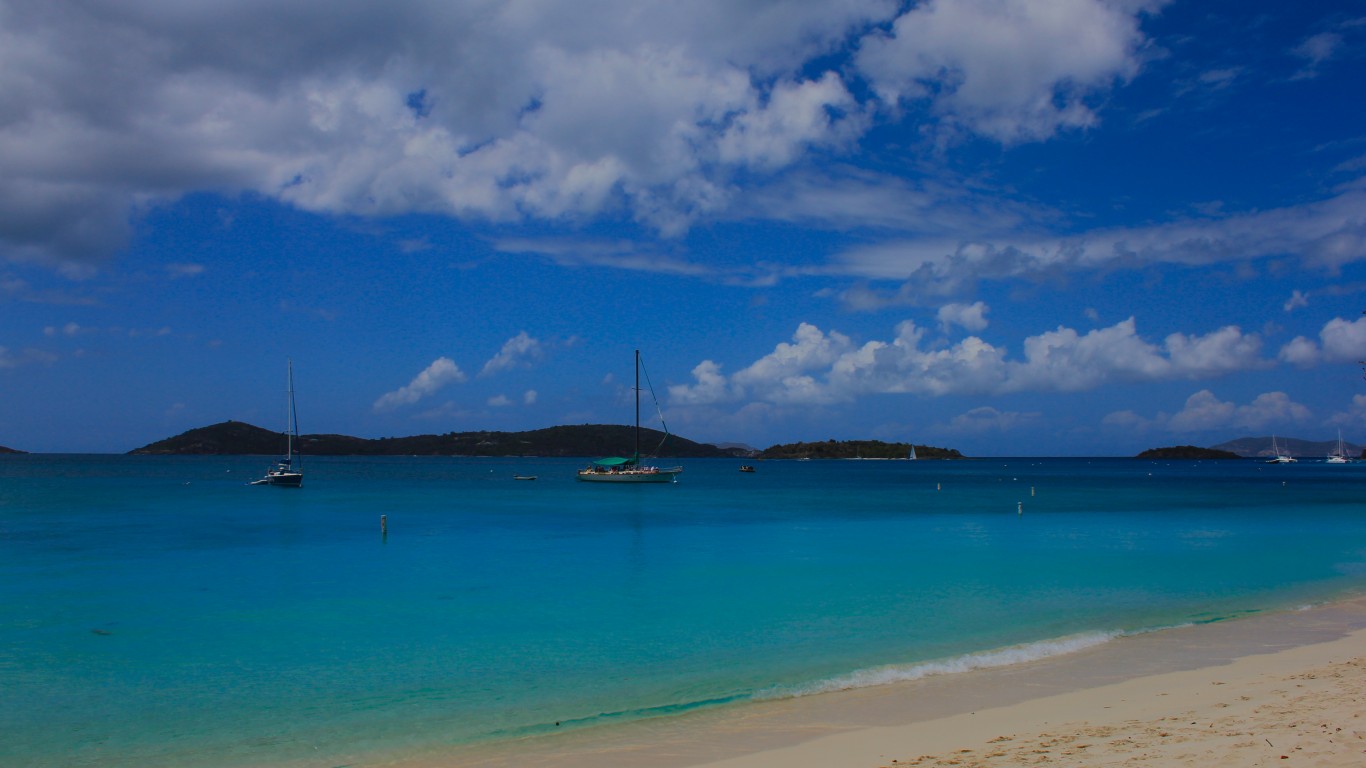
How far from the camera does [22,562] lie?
26781 mm

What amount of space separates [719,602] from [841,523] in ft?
82.7

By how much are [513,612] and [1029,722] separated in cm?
1200

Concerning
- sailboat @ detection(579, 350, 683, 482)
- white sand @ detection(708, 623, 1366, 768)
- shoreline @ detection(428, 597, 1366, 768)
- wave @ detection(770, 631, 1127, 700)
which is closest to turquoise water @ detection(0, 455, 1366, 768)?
wave @ detection(770, 631, 1127, 700)

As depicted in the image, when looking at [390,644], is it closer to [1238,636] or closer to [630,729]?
[630,729]

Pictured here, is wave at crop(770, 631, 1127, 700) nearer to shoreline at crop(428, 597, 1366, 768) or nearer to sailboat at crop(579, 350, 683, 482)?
shoreline at crop(428, 597, 1366, 768)

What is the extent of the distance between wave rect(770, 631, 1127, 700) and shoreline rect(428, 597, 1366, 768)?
10.3 inches

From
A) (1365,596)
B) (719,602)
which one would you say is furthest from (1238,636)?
(719,602)

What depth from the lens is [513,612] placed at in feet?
62.4

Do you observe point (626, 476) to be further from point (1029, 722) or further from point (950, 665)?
point (1029, 722)

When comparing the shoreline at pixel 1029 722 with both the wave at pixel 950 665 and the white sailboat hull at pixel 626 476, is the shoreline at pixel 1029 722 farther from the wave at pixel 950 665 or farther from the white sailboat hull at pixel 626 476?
the white sailboat hull at pixel 626 476

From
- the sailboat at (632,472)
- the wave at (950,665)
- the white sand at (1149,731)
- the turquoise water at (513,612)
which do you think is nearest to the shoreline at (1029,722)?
the white sand at (1149,731)

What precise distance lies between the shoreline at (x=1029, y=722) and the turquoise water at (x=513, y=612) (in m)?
0.91

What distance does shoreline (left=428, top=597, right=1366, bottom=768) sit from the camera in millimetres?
8469

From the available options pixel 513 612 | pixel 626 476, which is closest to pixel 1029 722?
pixel 513 612
